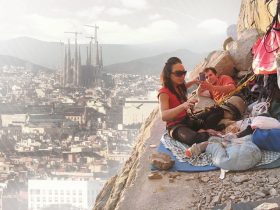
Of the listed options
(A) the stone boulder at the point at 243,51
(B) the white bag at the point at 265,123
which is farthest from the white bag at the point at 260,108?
(A) the stone boulder at the point at 243,51

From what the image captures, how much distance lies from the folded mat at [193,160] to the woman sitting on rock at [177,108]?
0.10 metres

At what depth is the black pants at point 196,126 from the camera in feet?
12.3

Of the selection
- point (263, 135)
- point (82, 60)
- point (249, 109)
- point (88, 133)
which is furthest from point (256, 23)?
point (82, 60)

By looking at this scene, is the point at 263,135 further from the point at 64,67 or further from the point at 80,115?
the point at 64,67

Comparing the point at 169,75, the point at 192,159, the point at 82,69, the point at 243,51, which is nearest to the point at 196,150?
the point at 192,159

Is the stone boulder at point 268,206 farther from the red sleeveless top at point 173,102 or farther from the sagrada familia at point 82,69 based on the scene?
the sagrada familia at point 82,69

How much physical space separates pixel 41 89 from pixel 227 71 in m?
40.1

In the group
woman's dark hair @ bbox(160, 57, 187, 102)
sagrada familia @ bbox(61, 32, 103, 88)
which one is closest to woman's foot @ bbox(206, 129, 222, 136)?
woman's dark hair @ bbox(160, 57, 187, 102)

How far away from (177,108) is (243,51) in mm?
3373

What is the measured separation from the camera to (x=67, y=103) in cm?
4153

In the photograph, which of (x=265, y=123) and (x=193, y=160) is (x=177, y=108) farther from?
(x=265, y=123)

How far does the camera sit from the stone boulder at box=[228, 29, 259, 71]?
21.4 feet

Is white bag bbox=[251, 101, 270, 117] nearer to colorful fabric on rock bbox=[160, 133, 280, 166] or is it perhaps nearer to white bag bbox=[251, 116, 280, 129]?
white bag bbox=[251, 116, 280, 129]

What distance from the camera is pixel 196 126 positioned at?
407 cm
